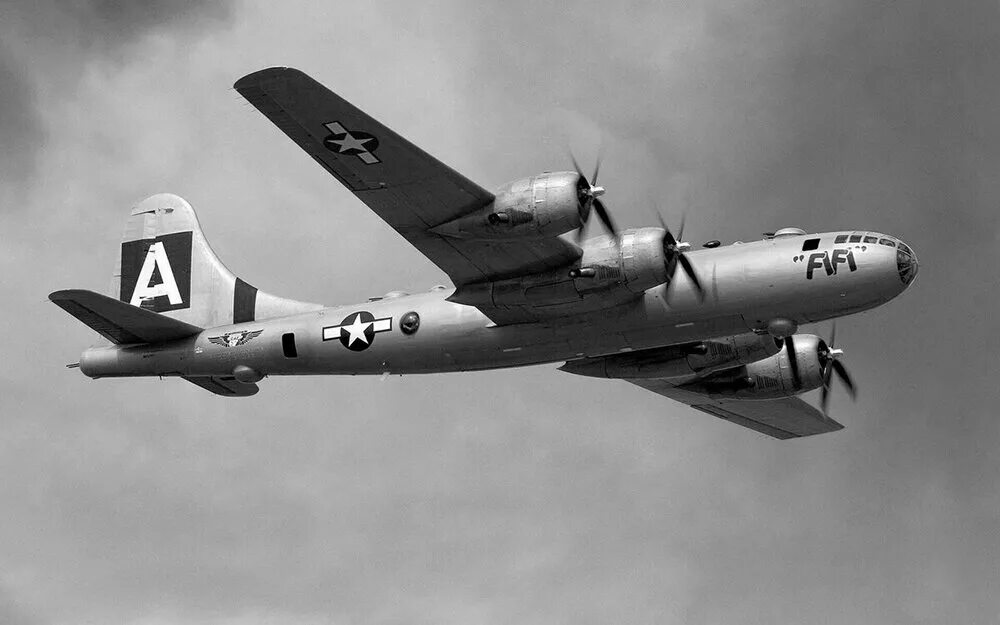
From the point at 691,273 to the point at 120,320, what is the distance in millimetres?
15185

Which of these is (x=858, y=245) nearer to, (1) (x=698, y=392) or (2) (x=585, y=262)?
(2) (x=585, y=262)

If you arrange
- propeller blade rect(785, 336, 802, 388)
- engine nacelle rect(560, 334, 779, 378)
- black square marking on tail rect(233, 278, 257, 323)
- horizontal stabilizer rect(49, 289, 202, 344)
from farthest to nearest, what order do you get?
1. propeller blade rect(785, 336, 802, 388)
2. black square marking on tail rect(233, 278, 257, 323)
3. engine nacelle rect(560, 334, 779, 378)
4. horizontal stabilizer rect(49, 289, 202, 344)

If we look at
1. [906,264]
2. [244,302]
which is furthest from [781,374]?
[244,302]

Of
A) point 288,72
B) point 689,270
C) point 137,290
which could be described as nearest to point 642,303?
point 689,270

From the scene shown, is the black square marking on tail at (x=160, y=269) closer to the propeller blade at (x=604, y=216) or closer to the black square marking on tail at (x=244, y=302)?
the black square marking on tail at (x=244, y=302)

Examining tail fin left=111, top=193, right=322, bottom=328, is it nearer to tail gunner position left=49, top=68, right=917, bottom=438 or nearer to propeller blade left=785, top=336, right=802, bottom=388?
tail gunner position left=49, top=68, right=917, bottom=438

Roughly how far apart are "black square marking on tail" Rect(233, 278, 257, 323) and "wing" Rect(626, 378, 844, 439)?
13225 mm

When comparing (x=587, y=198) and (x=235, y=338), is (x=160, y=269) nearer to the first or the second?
(x=235, y=338)

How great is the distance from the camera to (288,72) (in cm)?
2945

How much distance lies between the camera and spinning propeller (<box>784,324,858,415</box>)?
40344 mm

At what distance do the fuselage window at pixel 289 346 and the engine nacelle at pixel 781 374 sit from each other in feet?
42.4

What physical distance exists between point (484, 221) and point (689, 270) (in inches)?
206

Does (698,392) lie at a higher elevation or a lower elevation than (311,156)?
lower

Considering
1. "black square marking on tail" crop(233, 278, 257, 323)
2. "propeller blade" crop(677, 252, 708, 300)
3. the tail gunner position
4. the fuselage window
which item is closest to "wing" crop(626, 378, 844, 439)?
the tail gunner position
